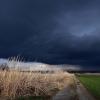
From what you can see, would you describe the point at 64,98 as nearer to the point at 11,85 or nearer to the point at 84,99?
the point at 84,99

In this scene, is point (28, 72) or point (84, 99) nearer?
point (84, 99)

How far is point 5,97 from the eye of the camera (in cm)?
1841

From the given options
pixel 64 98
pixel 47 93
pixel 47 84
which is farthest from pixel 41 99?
pixel 47 84

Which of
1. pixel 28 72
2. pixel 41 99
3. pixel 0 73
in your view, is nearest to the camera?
pixel 41 99

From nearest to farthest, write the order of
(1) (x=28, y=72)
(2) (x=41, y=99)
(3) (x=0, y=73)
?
(2) (x=41, y=99), (3) (x=0, y=73), (1) (x=28, y=72)

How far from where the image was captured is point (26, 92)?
1994cm

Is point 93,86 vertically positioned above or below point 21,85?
above

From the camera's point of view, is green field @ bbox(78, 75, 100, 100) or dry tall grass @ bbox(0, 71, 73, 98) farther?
green field @ bbox(78, 75, 100, 100)

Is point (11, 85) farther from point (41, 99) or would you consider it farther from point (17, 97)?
point (41, 99)

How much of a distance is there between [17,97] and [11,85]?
→ 781 mm

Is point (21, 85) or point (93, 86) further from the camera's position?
point (93, 86)

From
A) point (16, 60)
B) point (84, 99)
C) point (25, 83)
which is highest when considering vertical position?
point (16, 60)

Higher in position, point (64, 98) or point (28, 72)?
point (28, 72)

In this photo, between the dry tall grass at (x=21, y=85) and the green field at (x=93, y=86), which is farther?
the green field at (x=93, y=86)
